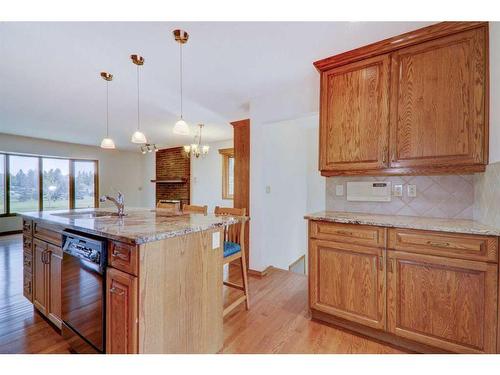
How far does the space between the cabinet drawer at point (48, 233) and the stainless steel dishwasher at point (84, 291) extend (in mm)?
176

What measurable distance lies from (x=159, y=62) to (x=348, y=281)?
2558mm

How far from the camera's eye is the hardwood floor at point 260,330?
162 cm

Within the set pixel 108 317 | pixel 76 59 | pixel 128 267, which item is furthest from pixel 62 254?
pixel 76 59

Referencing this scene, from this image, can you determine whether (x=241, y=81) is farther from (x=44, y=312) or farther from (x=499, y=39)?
(x=44, y=312)

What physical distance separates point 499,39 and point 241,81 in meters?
2.04

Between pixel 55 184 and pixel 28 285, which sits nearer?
pixel 28 285

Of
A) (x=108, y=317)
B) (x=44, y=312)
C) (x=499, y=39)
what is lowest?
(x=44, y=312)

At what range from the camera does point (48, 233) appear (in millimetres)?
1746

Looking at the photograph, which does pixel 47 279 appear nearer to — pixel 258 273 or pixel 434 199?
Answer: pixel 258 273

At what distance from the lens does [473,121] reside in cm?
154

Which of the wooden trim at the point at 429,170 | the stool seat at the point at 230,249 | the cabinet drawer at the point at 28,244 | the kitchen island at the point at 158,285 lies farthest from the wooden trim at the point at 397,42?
the cabinet drawer at the point at 28,244

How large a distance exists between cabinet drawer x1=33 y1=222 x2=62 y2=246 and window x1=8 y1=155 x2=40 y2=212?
17.0ft

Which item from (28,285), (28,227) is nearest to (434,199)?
(28,227)

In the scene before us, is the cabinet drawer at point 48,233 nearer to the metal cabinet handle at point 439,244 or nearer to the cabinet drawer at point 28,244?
the cabinet drawer at point 28,244
